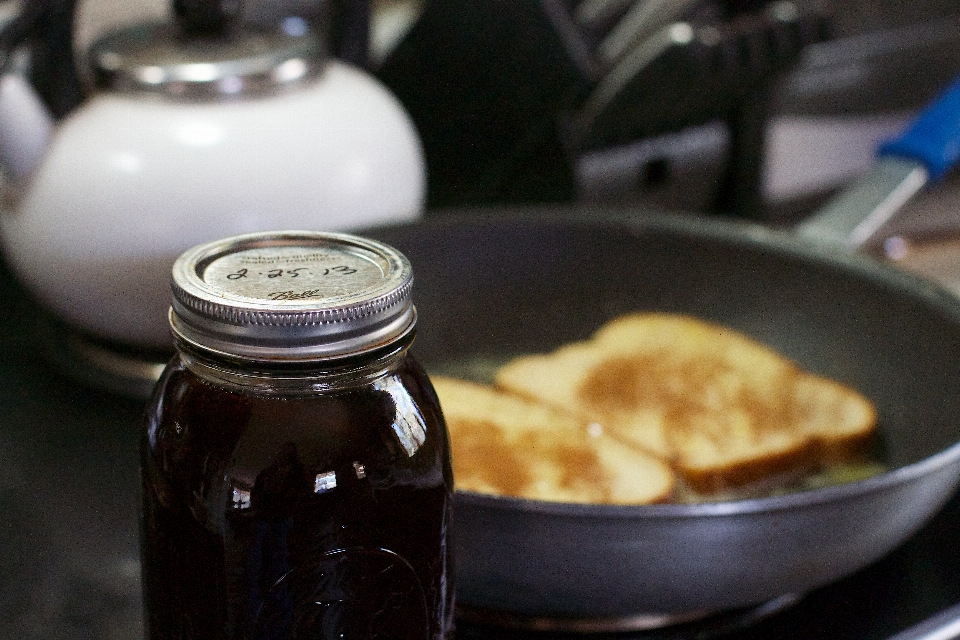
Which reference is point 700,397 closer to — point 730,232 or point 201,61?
point 730,232

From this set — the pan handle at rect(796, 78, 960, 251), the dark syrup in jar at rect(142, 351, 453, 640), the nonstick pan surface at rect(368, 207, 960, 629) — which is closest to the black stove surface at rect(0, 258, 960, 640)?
the nonstick pan surface at rect(368, 207, 960, 629)

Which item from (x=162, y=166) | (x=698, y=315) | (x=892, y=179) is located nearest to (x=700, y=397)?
(x=698, y=315)

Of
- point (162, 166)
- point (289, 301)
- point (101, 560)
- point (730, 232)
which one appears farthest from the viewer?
point (730, 232)

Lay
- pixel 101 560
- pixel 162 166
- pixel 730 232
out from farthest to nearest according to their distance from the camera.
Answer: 1. pixel 730 232
2. pixel 162 166
3. pixel 101 560

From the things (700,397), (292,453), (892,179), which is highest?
(292,453)

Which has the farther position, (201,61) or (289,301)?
(201,61)

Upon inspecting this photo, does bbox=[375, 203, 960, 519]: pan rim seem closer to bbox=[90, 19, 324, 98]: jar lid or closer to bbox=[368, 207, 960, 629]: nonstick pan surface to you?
bbox=[368, 207, 960, 629]: nonstick pan surface

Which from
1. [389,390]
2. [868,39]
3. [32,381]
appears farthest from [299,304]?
[868,39]
